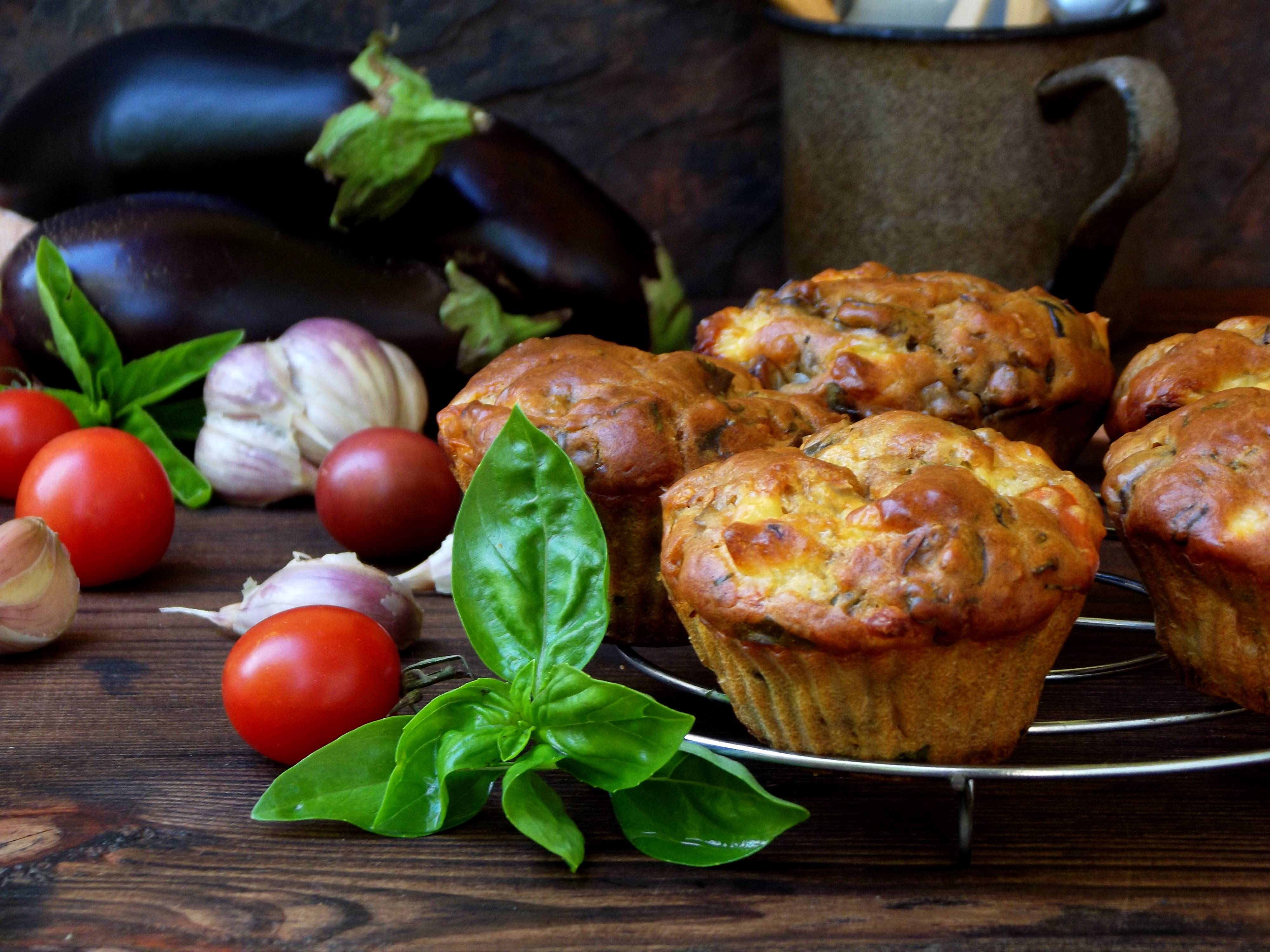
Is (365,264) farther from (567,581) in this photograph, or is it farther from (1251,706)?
(1251,706)

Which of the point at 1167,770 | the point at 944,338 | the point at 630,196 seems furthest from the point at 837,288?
the point at 630,196

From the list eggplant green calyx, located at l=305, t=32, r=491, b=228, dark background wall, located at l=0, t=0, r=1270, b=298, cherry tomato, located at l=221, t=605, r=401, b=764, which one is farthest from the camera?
dark background wall, located at l=0, t=0, r=1270, b=298

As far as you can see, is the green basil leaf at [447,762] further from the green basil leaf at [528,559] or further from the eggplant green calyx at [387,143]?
the eggplant green calyx at [387,143]

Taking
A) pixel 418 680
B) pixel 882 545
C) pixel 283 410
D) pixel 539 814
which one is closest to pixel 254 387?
pixel 283 410

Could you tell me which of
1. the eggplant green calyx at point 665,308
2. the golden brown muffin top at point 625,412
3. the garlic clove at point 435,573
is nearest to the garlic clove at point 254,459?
the garlic clove at point 435,573

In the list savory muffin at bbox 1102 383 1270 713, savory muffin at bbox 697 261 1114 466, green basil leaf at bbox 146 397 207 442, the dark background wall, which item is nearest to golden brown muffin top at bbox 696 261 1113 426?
savory muffin at bbox 697 261 1114 466

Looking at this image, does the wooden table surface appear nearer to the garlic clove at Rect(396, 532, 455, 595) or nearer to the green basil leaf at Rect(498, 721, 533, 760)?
the green basil leaf at Rect(498, 721, 533, 760)
